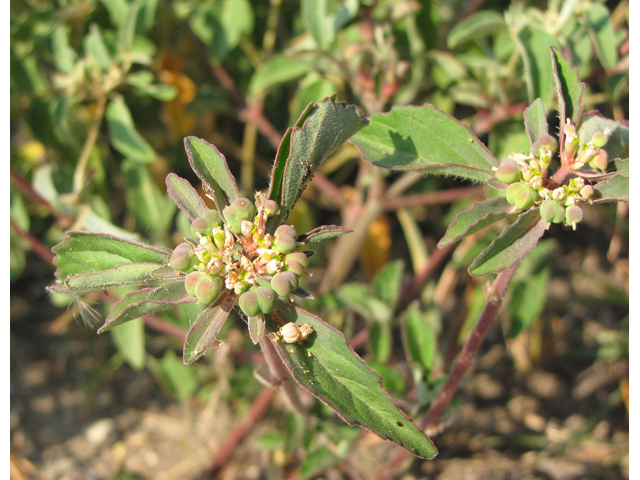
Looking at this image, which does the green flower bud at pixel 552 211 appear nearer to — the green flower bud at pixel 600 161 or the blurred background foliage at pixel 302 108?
the green flower bud at pixel 600 161

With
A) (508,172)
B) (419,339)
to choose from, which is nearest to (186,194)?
(508,172)

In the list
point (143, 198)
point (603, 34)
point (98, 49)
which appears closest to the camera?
point (603, 34)


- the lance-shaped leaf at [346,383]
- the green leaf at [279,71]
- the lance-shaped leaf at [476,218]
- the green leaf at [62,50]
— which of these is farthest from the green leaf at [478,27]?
the green leaf at [62,50]

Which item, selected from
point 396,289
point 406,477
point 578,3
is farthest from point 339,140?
point 406,477

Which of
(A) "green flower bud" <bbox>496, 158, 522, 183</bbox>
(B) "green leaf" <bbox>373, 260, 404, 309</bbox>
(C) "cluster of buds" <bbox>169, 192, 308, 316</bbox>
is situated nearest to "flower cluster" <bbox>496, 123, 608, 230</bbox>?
(A) "green flower bud" <bbox>496, 158, 522, 183</bbox>

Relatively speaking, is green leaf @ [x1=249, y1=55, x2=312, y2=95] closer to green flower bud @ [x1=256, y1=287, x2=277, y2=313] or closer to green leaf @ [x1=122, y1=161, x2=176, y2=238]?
green leaf @ [x1=122, y1=161, x2=176, y2=238]

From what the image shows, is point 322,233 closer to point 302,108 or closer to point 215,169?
point 215,169
